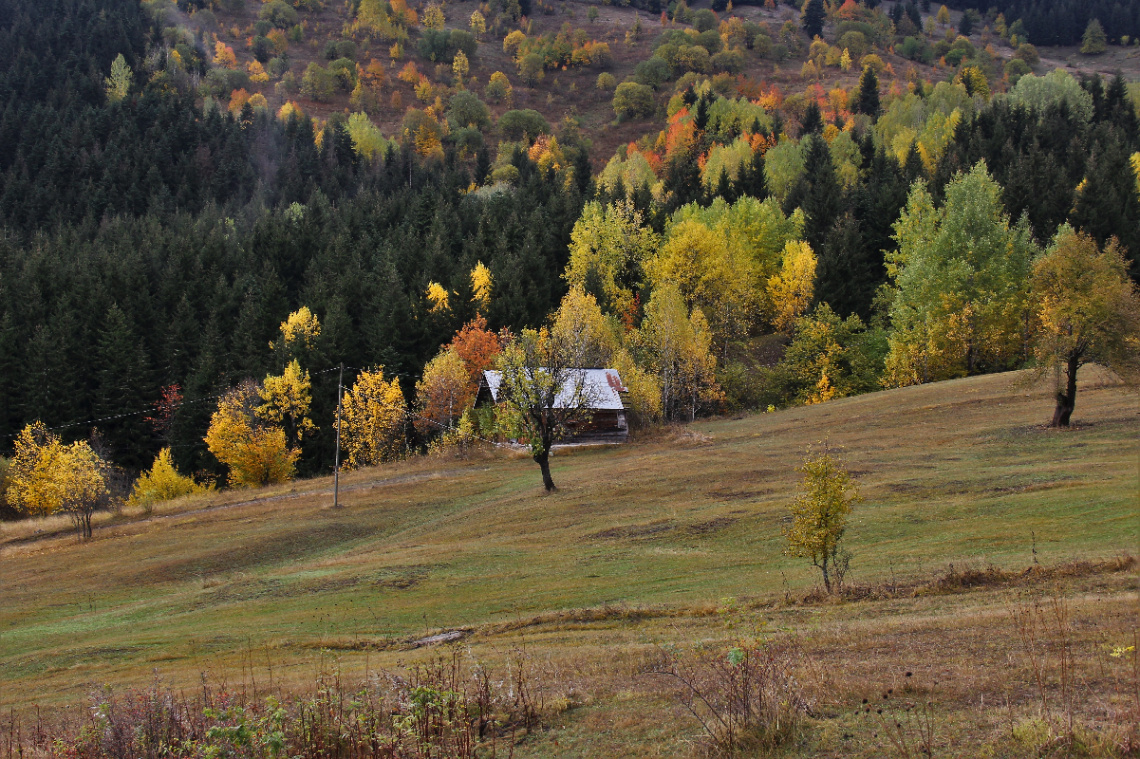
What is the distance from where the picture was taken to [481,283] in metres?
104

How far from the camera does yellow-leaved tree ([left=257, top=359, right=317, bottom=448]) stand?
265ft

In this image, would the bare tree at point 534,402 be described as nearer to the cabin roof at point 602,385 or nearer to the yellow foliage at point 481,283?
the cabin roof at point 602,385

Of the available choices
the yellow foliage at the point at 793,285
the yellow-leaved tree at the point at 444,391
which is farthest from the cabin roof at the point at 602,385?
the yellow foliage at the point at 793,285

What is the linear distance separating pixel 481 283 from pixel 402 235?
22.2m

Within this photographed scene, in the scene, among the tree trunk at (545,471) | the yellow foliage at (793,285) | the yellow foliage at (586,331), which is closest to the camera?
the tree trunk at (545,471)

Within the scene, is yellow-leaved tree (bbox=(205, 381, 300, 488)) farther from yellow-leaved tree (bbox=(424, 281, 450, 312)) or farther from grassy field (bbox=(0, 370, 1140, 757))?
yellow-leaved tree (bbox=(424, 281, 450, 312))

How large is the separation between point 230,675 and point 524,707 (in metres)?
12.0

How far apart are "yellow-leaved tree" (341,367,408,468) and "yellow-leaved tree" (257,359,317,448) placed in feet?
16.0

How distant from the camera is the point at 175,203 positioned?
161 metres

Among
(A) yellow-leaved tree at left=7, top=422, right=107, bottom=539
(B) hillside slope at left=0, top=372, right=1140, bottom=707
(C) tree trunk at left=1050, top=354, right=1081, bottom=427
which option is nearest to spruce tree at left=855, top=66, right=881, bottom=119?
(B) hillside slope at left=0, top=372, right=1140, bottom=707

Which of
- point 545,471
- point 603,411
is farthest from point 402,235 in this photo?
point 545,471

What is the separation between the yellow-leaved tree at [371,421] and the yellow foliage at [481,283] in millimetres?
23919

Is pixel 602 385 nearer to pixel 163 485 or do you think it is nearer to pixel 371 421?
pixel 371 421

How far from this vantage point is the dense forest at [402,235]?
88.4 metres
